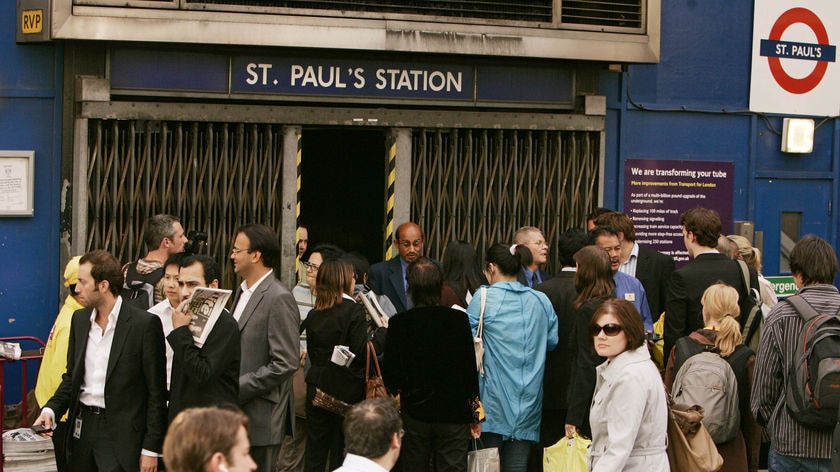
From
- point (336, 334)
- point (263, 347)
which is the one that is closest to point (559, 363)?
point (336, 334)

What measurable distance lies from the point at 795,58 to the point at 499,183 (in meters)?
3.42

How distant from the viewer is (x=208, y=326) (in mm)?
6551

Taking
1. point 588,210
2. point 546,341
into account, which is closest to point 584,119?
point 588,210

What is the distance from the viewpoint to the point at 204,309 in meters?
6.56

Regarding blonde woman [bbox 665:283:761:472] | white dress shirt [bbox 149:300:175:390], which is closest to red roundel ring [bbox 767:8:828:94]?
blonde woman [bbox 665:283:761:472]

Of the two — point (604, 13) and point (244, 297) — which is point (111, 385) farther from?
point (604, 13)

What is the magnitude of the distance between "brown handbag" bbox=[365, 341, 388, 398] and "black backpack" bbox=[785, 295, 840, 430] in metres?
2.35

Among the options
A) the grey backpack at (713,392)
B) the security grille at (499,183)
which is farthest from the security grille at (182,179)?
the grey backpack at (713,392)

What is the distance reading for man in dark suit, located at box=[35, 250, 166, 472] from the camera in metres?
6.61

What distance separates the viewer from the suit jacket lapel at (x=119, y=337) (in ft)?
21.6

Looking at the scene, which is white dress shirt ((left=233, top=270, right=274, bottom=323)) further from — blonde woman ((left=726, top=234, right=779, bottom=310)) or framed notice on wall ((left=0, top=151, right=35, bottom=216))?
blonde woman ((left=726, top=234, right=779, bottom=310))

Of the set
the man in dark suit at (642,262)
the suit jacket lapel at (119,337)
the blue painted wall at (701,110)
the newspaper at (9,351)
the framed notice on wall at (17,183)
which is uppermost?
the blue painted wall at (701,110)

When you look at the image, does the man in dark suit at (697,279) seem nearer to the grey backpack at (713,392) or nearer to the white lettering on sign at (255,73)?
the grey backpack at (713,392)

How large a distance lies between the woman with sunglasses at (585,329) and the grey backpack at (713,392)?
517 mm
